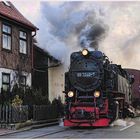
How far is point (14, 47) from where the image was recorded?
28828mm

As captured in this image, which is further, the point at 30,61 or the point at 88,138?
the point at 30,61

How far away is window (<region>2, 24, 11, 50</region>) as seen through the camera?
2767 cm

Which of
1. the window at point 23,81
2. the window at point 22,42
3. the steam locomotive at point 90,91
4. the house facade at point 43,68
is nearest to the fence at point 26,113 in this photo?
the steam locomotive at point 90,91

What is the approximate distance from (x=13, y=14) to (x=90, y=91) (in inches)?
337

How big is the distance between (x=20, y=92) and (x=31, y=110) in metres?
Answer: 1.71

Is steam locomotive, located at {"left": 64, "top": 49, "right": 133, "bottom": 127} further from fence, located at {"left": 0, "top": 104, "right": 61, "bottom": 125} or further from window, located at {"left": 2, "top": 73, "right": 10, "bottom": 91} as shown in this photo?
window, located at {"left": 2, "top": 73, "right": 10, "bottom": 91}

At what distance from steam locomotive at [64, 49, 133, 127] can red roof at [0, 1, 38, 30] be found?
216 inches

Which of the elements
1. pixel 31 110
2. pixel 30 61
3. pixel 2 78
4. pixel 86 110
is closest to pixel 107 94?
pixel 86 110

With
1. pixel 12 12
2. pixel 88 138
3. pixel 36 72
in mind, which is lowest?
pixel 88 138

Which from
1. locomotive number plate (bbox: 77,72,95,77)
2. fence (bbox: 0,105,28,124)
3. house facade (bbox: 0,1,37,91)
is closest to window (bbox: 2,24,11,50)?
house facade (bbox: 0,1,37,91)

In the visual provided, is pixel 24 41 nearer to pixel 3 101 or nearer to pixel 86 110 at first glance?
pixel 3 101

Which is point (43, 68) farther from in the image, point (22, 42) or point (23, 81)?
point (23, 81)

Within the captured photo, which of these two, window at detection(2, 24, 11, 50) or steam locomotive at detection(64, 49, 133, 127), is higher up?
window at detection(2, 24, 11, 50)

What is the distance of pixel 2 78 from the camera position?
27.3 metres
